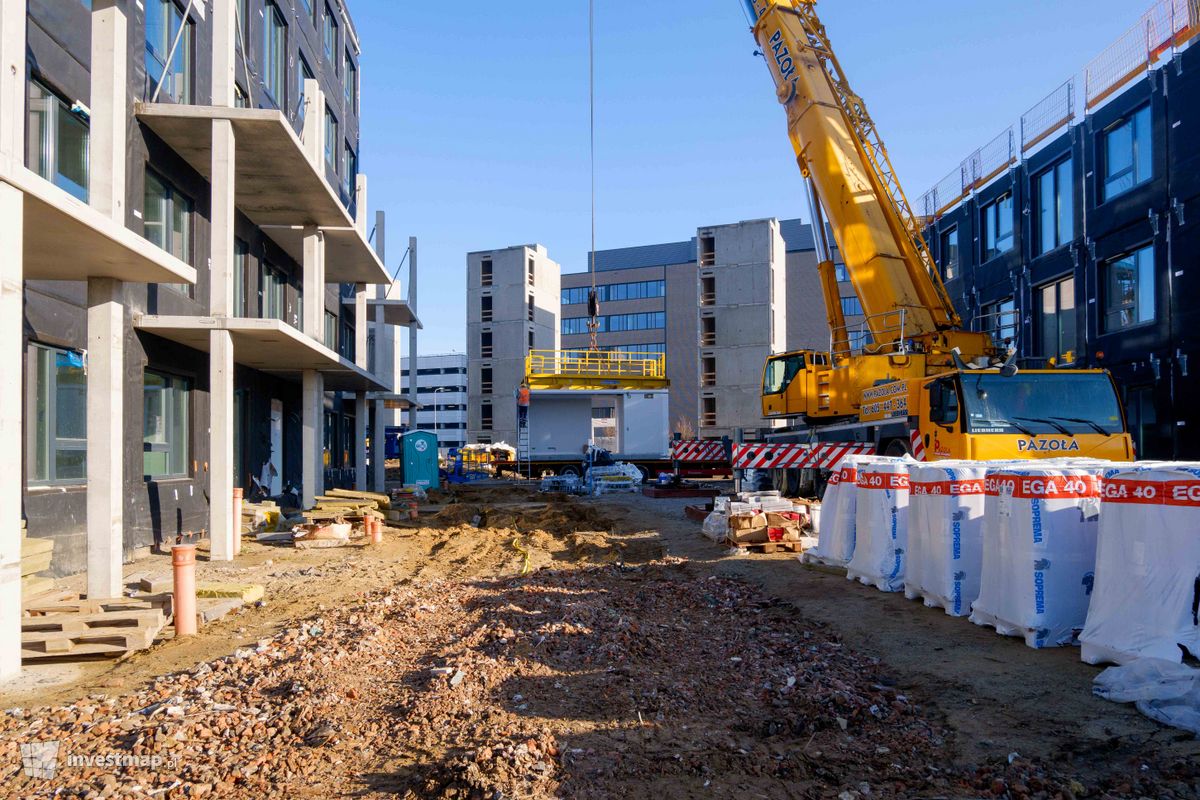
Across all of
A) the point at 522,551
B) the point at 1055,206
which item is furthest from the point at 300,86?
the point at 1055,206

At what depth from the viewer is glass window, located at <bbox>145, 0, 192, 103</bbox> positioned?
12.4 metres

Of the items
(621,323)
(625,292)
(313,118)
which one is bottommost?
(313,118)

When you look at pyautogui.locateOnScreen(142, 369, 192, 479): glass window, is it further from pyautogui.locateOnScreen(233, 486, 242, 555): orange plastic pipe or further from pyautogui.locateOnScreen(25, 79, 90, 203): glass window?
pyautogui.locateOnScreen(25, 79, 90, 203): glass window

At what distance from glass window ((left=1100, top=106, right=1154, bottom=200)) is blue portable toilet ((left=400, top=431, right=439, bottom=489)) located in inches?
806

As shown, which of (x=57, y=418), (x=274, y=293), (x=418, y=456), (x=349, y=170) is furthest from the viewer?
(x=418, y=456)

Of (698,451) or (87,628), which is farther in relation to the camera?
(698,451)

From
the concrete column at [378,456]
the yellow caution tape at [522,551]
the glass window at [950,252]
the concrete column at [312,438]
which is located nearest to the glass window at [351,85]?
the concrete column at [378,456]

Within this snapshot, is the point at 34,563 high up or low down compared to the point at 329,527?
up

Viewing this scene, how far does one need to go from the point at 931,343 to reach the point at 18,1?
536 inches

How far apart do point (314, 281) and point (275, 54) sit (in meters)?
6.10

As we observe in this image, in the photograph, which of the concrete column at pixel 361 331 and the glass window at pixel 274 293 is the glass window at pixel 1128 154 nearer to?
the concrete column at pixel 361 331

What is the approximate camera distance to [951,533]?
7176mm

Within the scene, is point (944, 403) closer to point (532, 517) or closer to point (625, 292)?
point (532, 517)

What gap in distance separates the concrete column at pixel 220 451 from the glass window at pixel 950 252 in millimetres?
21591
